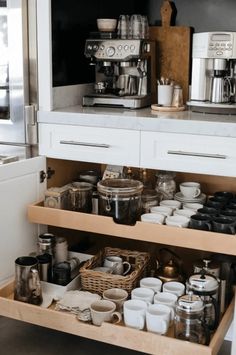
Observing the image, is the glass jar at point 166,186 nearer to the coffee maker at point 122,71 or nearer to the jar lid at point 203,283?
the coffee maker at point 122,71

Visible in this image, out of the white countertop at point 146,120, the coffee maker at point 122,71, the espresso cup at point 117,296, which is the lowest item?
the espresso cup at point 117,296

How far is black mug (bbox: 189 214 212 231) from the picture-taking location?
199cm

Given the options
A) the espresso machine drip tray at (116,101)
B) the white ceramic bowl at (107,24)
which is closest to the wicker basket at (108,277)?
the espresso machine drip tray at (116,101)

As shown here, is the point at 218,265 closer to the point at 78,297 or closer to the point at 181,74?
the point at 78,297

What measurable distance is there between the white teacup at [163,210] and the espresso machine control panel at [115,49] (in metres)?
0.67

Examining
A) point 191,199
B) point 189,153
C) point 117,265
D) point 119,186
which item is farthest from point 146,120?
point 117,265

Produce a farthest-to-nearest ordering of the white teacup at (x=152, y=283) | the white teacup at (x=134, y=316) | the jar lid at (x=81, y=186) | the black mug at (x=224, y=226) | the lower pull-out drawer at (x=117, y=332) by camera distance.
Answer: the jar lid at (x=81, y=186) < the white teacup at (x=152, y=283) < the black mug at (x=224, y=226) < the white teacup at (x=134, y=316) < the lower pull-out drawer at (x=117, y=332)

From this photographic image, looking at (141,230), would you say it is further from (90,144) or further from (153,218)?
(90,144)

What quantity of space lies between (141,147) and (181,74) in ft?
1.99

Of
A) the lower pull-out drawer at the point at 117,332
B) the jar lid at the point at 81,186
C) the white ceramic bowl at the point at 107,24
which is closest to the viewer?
the lower pull-out drawer at the point at 117,332

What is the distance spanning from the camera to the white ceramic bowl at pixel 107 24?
8.01 feet

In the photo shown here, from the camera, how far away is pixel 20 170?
7.06 feet

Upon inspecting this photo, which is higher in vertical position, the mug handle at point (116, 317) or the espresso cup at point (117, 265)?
the espresso cup at point (117, 265)

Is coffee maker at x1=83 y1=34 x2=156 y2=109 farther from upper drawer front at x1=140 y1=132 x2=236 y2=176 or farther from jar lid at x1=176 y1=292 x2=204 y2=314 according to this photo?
jar lid at x1=176 y1=292 x2=204 y2=314
